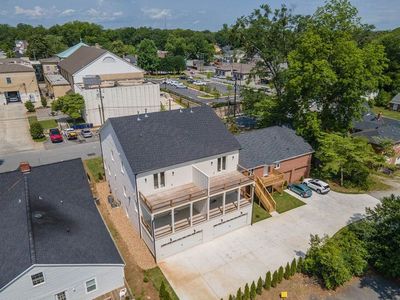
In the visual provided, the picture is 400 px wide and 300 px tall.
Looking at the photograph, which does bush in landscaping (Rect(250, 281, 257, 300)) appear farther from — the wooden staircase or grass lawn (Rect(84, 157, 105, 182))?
grass lawn (Rect(84, 157, 105, 182))

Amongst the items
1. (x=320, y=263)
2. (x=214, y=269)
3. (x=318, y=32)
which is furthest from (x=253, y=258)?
(x=318, y=32)

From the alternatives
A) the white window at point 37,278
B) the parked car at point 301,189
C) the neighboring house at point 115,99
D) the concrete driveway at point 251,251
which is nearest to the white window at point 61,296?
the white window at point 37,278

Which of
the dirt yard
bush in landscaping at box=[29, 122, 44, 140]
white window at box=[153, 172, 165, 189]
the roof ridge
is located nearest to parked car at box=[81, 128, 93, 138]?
bush in landscaping at box=[29, 122, 44, 140]

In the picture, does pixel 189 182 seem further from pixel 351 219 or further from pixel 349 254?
pixel 351 219

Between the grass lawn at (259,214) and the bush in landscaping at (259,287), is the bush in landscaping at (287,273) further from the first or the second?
the grass lawn at (259,214)

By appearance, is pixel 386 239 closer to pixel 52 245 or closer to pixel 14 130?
pixel 52 245

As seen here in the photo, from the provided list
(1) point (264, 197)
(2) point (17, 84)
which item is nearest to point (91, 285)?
(1) point (264, 197)

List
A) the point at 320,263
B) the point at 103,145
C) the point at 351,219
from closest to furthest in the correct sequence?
the point at 320,263
the point at 351,219
the point at 103,145

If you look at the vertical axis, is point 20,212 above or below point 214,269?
above
